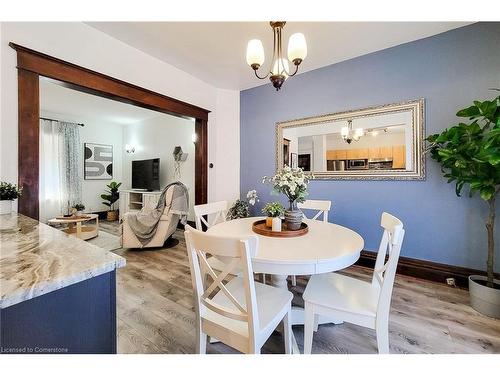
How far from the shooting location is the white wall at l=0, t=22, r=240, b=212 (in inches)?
68.4

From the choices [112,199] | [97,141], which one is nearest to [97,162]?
[97,141]

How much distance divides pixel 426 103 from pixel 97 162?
666cm

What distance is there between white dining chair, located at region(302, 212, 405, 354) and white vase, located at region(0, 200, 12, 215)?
2121 mm

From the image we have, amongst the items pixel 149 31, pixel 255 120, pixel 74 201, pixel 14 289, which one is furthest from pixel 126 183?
pixel 14 289

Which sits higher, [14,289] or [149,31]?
[149,31]

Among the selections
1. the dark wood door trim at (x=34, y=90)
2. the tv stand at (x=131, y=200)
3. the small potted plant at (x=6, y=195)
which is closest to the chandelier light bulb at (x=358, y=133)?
the dark wood door trim at (x=34, y=90)

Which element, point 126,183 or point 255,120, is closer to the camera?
point 255,120

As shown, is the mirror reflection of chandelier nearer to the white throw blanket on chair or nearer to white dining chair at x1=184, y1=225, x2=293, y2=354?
white dining chair at x1=184, y1=225, x2=293, y2=354

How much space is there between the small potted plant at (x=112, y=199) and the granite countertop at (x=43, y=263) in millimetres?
5098

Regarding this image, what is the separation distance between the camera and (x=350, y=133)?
2793 mm

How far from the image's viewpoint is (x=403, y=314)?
177cm

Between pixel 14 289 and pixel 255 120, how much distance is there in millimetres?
3389

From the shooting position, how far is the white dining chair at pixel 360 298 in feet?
3.68
